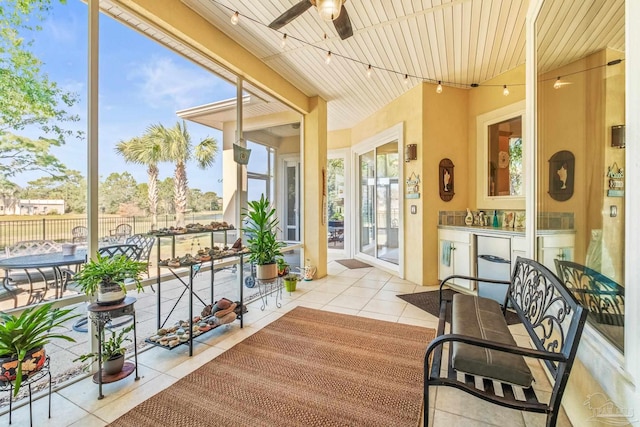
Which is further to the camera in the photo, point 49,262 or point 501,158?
point 501,158

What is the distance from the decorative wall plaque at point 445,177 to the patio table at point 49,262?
4507 mm

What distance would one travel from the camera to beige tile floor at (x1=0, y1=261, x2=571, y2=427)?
174 cm

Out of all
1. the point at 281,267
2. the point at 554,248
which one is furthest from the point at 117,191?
the point at 554,248

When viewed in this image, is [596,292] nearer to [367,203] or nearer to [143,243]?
[143,243]

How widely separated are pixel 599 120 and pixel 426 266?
9.74ft

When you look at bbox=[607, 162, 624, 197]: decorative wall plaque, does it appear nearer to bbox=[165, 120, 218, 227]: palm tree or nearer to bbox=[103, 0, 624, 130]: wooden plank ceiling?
bbox=[103, 0, 624, 130]: wooden plank ceiling

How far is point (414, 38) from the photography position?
3213mm

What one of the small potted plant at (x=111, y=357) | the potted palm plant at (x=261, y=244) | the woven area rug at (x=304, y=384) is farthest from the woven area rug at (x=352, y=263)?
the small potted plant at (x=111, y=357)

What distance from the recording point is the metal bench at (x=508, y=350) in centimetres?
126

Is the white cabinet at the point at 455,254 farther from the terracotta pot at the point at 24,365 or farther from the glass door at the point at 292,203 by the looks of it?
the terracotta pot at the point at 24,365

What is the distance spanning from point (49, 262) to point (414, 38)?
3.96m

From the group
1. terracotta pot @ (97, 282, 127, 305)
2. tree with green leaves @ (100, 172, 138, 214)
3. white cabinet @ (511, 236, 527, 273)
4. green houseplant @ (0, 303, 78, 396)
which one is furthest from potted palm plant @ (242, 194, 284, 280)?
white cabinet @ (511, 236, 527, 273)

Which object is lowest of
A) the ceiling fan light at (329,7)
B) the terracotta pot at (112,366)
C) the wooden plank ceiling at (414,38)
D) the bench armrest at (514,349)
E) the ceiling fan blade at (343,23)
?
the terracotta pot at (112,366)

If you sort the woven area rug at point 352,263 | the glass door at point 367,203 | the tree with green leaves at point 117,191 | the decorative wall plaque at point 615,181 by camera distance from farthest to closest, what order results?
the glass door at point 367,203
the woven area rug at point 352,263
the tree with green leaves at point 117,191
the decorative wall plaque at point 615,181
